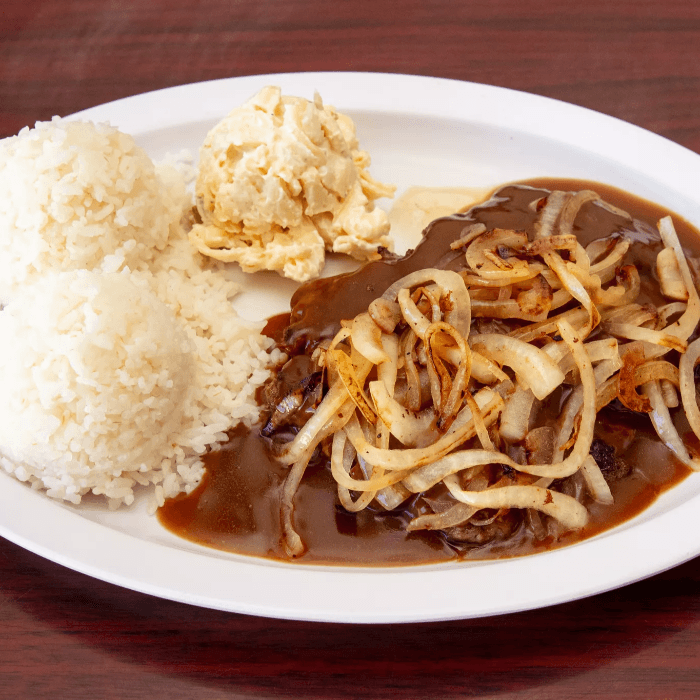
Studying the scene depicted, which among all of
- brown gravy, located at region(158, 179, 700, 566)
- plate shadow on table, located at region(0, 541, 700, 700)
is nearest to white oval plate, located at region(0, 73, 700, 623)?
brown gravy, located at region(158, 179, 700, 566)

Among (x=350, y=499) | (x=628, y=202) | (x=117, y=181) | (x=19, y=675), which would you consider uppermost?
(x=117, y=181)

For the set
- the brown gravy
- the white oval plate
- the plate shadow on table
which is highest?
the white oval plate

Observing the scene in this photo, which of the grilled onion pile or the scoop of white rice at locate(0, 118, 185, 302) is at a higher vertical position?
the scoop of white rice at locate(0, 118, 185, 302)

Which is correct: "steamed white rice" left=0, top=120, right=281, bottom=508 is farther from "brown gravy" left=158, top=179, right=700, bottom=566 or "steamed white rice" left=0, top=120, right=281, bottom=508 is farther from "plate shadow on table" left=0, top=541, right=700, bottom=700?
"plate shadow on table" left=0, top=541, right=700, bottom=700

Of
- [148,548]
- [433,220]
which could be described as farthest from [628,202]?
[148,548]

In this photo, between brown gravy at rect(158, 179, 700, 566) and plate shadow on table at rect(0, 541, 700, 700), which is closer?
plate shadow on table at rect(0, 541, 700, 700)

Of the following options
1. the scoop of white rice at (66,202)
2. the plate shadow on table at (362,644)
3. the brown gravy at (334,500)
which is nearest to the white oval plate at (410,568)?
the brown gravy at (334,500)

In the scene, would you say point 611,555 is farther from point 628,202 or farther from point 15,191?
point 15,191
